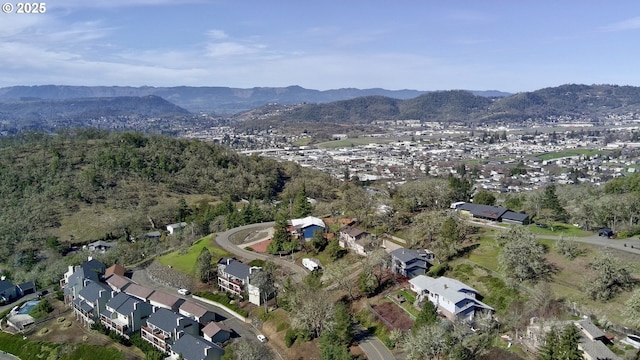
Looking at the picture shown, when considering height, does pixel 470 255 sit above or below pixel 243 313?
above

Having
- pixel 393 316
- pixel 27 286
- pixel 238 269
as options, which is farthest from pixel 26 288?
pixel 393 316

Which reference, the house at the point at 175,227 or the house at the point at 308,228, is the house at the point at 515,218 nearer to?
the house at the point at 308,228

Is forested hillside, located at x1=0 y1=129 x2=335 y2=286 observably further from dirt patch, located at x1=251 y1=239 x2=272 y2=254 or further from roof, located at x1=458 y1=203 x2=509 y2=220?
roof, located at x1=458 y1=203 x2=509 y2=220

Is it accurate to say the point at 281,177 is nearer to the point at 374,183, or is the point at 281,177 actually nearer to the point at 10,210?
the point at 374,183

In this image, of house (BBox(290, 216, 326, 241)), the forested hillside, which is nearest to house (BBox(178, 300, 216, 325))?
house (BBox(290, 216, 326, 241))

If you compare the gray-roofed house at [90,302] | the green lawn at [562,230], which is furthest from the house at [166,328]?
the green lawn at [562,230]

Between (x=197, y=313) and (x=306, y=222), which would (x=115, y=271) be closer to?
(x=197, y=313)

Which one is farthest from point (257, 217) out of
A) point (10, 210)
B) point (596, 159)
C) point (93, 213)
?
point (596, 159)
